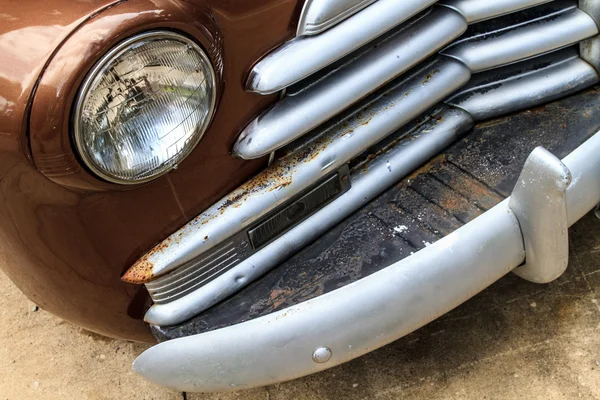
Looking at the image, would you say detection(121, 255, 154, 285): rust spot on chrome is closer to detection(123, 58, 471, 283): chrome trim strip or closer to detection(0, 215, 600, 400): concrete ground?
detection(123, 58, 471, 283): chrome trim strip

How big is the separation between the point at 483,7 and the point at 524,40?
0.20 m

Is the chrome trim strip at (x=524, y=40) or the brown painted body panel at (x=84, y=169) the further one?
the chrome trim strip at (x=524, y=40)

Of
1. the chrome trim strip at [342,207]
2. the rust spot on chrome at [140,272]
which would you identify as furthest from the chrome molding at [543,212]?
the rust spot on chrome at [140,272]

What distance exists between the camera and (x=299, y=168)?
1.75 metres

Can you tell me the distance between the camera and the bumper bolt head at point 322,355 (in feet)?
5.56

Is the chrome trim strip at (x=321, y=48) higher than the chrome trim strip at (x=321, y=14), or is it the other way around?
the chrome trim strip at (x=321, y=14)

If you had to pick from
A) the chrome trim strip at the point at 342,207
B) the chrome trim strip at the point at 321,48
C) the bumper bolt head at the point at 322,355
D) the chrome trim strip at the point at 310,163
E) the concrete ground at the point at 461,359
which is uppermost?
the chrome trim strip at the point at 321,48

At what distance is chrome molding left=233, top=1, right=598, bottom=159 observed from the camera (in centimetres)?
166

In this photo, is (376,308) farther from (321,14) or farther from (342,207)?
(321,14)

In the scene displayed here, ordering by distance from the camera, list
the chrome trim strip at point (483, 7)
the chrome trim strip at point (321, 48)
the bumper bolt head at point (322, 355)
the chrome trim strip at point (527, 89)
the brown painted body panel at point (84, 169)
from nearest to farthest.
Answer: the brown painted body panel at point (84, 169)
the chrome trim strip at point (321, 48)
the bumper bolt head at point (322, 355)
the chrome trim strip at point (483, 7)
the chrome trim strip at point (527, 89)

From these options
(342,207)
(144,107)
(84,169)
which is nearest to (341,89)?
(342,207)

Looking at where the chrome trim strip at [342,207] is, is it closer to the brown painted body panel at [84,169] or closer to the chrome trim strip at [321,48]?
the brown painted body panel at [84,169]

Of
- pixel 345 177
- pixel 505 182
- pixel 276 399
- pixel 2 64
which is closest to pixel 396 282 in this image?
pixel 345 177

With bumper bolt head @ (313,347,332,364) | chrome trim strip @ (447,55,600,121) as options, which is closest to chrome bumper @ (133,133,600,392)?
bumper bolt head @ (313,347,332,364)
